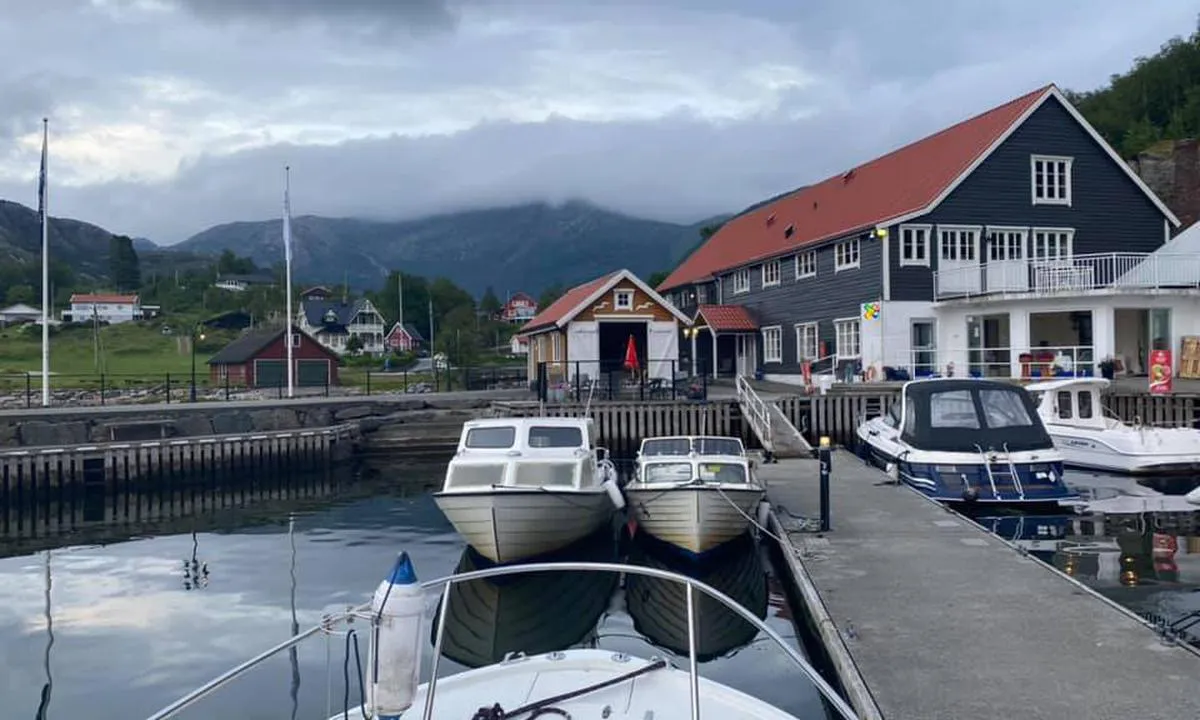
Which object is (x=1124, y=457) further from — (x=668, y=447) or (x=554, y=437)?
(x=554, y=437)

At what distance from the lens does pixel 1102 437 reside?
77.7 feet

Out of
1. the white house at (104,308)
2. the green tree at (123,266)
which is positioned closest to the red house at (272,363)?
the white house at (104,308)

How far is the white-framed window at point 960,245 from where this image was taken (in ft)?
117

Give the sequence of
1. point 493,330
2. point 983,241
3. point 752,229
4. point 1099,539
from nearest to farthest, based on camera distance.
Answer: point 1099,539, point 983,241, point 752,229, point 493,330

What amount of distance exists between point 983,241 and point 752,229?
18.3 metres

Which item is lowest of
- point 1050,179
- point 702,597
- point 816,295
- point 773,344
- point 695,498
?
point 702,597

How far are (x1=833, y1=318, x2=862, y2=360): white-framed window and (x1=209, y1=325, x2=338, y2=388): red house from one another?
29.9 metres

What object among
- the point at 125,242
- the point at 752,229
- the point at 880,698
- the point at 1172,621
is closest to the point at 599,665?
the point at 880,698

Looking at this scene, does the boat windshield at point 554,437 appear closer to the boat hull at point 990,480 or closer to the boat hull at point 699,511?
the boat hull at point 699,511

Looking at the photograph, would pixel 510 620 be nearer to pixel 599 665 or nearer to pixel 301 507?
pixel 599 665

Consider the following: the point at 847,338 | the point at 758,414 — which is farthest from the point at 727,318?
the point at 758,414

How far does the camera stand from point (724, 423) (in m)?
30.9

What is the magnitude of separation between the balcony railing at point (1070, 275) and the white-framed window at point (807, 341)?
19.5 feet

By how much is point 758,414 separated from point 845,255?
13199 mm
